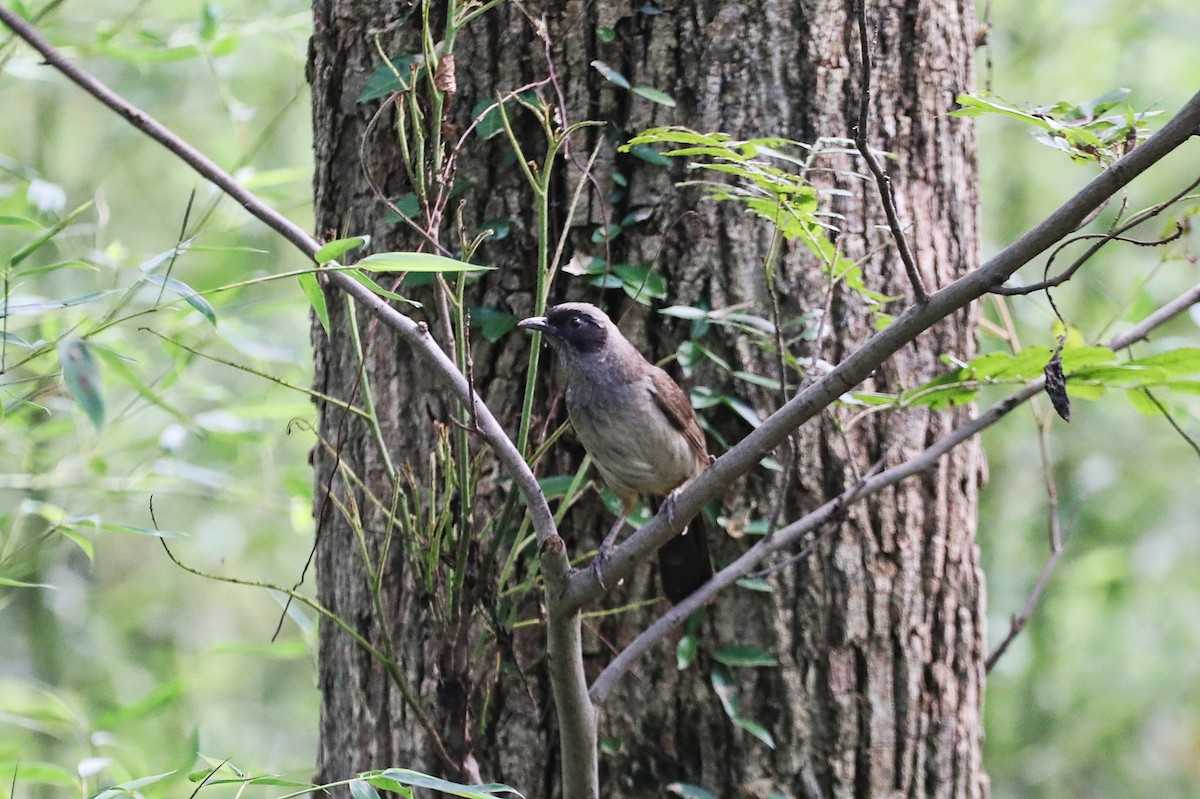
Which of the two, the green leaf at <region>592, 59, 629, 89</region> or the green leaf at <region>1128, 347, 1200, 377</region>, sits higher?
the green leaf at <region>592, 59, 629, 89</region>

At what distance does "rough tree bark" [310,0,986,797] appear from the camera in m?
2.93

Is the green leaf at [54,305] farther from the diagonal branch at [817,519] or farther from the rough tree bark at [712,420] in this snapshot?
the diagonal branch at [817,519]

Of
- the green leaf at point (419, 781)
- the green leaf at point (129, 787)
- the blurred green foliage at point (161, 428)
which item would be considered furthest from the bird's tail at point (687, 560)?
the green leaf at point (129, 787)

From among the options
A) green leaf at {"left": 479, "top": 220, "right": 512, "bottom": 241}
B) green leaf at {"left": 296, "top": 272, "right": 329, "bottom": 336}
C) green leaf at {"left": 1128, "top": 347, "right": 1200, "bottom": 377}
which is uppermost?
green leaf at {"left": 479, "top": 220, "right": 512, "bottom": 241}

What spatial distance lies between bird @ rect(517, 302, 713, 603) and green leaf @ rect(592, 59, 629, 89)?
617mm

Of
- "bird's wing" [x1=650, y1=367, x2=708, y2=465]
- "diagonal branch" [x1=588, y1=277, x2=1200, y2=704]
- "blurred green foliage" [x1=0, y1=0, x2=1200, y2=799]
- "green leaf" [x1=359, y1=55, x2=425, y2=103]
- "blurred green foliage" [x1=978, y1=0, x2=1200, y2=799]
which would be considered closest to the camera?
"diagonal branch" [x1=588, y1=277, x2=1200, y2=704]

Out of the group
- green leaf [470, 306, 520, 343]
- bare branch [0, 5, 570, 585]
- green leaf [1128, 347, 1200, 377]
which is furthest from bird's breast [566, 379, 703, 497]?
green leaf [1128, 347, 1200, 377]

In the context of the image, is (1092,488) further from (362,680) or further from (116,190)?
(116,190)

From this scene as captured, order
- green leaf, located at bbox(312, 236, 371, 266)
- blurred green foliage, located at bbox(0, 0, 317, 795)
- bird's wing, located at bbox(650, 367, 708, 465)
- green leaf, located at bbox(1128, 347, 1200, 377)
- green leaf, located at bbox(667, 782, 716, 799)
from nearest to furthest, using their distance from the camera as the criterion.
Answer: green leaf, located at bbox(312, 236, 371, 266)
green leaf, located at bbox(1128, 347, 1200, 377)
green leaf, located at bbox(667, 782, 716, 799)
bird's wing, located at bbox(650, 367, 708, 465)
blurred green foliage, located at bbox(0, 0, 317, 795)

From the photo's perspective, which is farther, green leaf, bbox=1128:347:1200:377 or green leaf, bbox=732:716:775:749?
green leaf, bbox=732:716:775:749

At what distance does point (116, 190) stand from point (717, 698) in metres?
8.30

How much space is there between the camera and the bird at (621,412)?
2.87 m

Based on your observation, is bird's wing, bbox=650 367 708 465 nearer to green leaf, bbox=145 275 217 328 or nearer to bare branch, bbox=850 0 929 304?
bare branch, bbox=850 0 929 304

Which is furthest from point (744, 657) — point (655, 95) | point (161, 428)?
point (161, 428)
